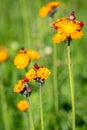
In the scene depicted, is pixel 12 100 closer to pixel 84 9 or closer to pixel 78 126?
pixel 78 126

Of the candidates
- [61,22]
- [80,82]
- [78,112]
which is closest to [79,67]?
[80,82]

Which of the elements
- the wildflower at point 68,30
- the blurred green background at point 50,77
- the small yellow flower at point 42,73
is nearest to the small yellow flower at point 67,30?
the wildflower at point 68,30

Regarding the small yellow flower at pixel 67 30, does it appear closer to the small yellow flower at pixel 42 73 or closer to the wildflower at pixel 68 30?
the wildflower at pixel 68 30

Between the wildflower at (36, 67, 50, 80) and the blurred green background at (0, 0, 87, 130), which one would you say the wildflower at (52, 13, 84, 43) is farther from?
the blurred green background at (0, 0, 87, 130)

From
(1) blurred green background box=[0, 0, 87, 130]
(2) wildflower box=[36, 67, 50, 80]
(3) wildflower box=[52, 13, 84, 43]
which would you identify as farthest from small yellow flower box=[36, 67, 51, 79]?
(1) blurred green background box=[0, 0, 87, 130]

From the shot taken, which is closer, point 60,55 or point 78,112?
point 78,112

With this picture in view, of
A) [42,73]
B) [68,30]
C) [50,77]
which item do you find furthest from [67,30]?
[50,77]

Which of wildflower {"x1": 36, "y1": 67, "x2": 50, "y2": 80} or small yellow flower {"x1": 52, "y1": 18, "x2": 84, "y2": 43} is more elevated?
small yellow flower {"x1": 52, "y1": 18, "x2": 84, "y2": 43}

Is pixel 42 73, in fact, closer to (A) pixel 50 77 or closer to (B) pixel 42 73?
(B) pixel 42 73
